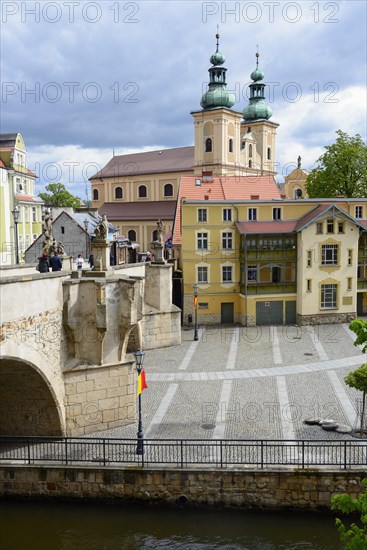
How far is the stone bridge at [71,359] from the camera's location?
16094 mm

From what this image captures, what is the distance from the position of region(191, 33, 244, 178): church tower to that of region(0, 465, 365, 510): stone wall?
168ft

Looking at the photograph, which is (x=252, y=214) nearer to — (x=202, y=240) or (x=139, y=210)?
(x=202, y=240)

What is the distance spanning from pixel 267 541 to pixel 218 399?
770 cm

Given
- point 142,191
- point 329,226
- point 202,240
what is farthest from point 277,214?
point 142,191

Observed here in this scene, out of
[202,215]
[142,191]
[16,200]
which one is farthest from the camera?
[142,191]

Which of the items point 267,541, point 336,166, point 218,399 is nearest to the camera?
point 267,541

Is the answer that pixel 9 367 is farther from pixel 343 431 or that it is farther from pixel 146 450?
pixel 343 431

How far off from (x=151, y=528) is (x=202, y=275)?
2368cm

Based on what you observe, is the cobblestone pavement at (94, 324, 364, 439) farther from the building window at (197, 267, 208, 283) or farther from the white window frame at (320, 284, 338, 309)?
the building window at (197, 267, 208, 283)

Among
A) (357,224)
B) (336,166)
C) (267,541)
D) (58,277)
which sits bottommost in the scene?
(267,541)

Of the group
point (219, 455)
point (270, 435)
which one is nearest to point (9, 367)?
point (219, 455)

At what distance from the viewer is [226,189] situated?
1572 inches

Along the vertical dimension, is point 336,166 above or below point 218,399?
above

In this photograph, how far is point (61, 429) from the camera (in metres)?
17.5
